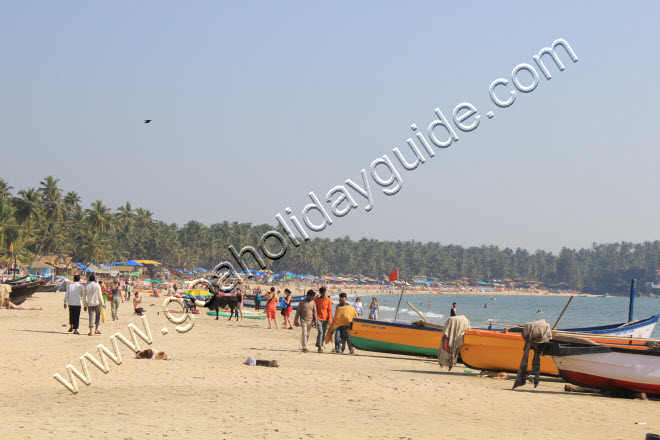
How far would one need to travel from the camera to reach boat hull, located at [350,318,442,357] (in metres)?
17.3

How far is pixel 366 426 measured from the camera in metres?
8.84

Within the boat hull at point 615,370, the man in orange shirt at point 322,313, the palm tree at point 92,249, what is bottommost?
the boat hull at point 615,370

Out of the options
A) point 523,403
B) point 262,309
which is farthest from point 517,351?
point 262,309

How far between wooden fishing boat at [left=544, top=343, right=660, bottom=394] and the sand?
541 mm

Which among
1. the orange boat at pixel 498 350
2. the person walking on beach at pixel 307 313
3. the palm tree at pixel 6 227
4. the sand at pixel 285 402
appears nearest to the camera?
Answer: the sand at pixel 285 402

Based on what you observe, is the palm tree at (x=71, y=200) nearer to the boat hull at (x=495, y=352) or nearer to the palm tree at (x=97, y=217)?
the palm tree at (x=97, y=217)

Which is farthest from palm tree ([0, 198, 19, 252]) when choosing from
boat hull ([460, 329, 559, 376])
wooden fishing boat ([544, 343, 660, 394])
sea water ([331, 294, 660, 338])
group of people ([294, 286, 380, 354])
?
wooden fishing boat ([544, 343, 660, 394])

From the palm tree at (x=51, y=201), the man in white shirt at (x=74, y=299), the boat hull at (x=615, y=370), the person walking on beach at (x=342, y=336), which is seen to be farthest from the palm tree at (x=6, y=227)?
the boat hull at (x=615, y=370)

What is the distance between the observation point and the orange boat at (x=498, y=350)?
15070 millimetres

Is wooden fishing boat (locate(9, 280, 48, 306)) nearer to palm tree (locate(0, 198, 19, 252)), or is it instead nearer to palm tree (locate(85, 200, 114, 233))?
palm tree (locate(0, 198, 19, 252))

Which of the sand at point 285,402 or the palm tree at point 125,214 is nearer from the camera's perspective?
the sand at point 285,402

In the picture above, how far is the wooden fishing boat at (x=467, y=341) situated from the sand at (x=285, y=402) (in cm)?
66

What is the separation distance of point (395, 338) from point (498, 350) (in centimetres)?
326

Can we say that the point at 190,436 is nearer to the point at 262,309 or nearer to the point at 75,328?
the point at 75,328
